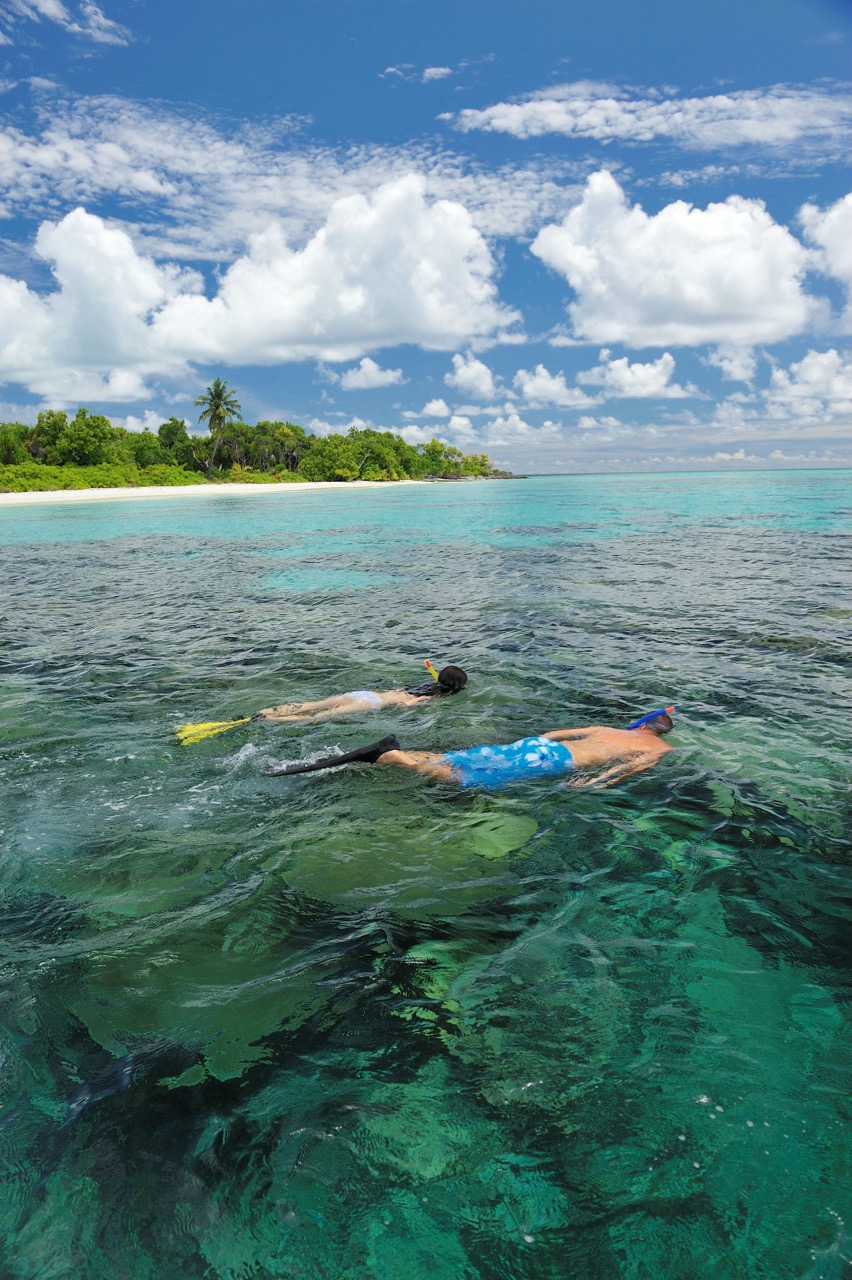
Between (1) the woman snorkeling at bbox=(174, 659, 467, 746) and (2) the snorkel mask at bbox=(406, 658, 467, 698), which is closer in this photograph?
(1) the woman snorkeling at bbox=(174, 659, 467, 746)

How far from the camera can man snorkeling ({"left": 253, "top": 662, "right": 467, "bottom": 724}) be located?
8930mm

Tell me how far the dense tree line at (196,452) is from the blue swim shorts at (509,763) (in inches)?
3144

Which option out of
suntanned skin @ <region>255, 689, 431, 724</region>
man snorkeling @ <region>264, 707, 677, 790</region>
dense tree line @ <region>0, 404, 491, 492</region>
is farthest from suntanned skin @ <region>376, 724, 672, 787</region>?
dense tree line @ <region>0, 404, 491, 492</region>

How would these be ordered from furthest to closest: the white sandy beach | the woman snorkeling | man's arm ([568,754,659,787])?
the white sandy beach
the woman snorkeling
man's arm ([568,754,659,787])

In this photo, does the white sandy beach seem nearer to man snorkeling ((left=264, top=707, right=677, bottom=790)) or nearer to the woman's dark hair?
the woman's dark hair

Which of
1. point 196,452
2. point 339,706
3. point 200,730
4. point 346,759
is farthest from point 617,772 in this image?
point 196,452

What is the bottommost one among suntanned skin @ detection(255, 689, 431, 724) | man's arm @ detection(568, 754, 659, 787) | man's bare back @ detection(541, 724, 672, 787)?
suntanned skin @ detection(255, 689, 431, 724)

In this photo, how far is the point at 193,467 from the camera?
350ft

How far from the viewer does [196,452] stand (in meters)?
105

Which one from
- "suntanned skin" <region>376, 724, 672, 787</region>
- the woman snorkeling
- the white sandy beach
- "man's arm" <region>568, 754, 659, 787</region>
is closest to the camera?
"man's arm" <region>568, 754, 659, 787</region>

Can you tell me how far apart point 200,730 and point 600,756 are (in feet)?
14.9

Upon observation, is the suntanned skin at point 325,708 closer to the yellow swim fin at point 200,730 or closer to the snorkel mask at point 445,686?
the snorkel mask at point 445,686

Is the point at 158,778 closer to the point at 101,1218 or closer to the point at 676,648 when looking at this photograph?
the point at 101,1218

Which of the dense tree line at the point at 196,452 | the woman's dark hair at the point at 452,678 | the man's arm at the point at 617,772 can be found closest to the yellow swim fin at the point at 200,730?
Result: the woman's dark hair at the point at 452,678
